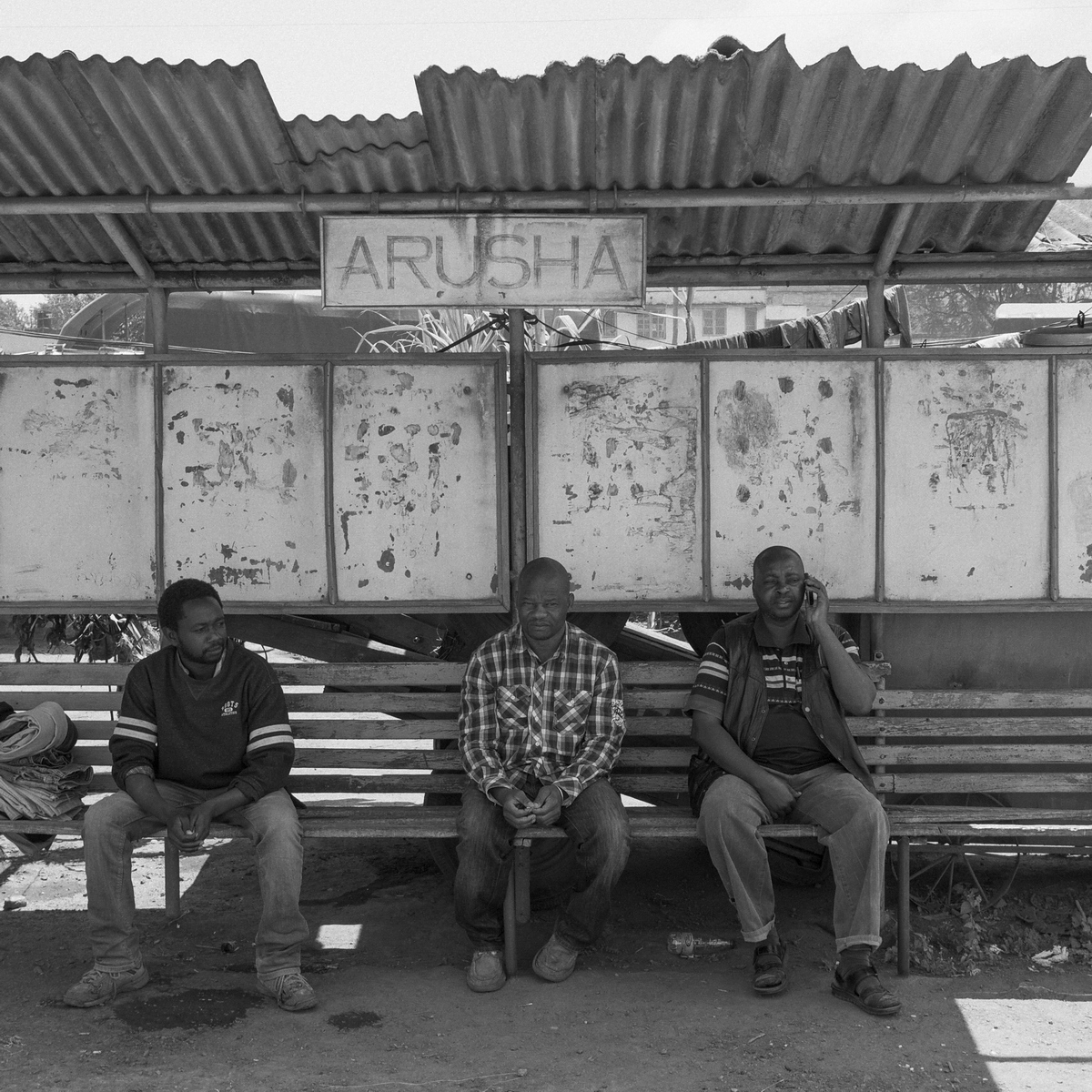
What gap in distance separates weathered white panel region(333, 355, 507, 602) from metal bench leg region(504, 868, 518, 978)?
1.14m

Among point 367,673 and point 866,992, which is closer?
point 866,992

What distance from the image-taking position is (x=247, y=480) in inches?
182

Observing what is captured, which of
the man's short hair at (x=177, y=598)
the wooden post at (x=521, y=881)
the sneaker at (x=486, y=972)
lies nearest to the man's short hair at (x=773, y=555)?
the wooden post at (x=521, y=881)

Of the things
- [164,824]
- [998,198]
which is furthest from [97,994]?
[998,198]

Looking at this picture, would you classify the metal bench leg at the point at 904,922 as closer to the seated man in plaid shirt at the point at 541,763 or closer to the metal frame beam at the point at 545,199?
the seated man in plaid shirt at the point at 541,763

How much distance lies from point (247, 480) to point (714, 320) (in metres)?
22.8

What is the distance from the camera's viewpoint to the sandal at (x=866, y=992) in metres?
3.77

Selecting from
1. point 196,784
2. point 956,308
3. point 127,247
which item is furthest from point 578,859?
point 956,308

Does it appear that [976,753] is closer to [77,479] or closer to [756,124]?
[756,124]

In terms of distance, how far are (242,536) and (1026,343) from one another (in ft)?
10.7

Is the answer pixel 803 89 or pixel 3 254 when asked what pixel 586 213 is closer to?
pixel 803 89

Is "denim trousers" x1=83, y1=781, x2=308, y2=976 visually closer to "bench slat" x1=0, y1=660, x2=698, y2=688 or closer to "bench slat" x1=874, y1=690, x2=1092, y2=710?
"bench slat" x1=0, y1=660, x2=698, y2=688

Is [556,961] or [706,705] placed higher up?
[706,705]

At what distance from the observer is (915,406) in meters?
4.54
